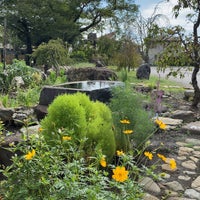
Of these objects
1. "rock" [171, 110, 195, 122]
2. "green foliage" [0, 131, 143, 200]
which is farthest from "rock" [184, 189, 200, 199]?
"rock" [171, 110, 195, 122]

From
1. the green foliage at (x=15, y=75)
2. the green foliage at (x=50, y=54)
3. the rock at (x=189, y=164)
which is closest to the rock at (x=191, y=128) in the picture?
Answer: the rock at (x=189, y=164)

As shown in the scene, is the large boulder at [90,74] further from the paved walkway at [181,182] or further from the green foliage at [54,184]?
the green foliage at [54,184]

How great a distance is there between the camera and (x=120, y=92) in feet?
10.5

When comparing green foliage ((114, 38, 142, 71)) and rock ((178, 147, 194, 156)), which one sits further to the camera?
green foliage ((114, 38, 142, 71))

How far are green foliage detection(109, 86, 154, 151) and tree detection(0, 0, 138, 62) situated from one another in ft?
58.5

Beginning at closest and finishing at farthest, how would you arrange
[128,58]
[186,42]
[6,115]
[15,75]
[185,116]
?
[6,115] → [185,116] → [186,42] → [15,75] → [128,58]

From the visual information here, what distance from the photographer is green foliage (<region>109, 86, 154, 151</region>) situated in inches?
114

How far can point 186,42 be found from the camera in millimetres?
5898

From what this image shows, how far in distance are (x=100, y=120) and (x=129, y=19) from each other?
21.6 meters

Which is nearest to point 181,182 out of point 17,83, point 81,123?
point 81,123

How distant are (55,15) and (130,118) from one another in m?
18.3

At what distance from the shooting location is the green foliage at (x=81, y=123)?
91.4 inches

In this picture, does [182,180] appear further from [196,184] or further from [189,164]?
[189,164]

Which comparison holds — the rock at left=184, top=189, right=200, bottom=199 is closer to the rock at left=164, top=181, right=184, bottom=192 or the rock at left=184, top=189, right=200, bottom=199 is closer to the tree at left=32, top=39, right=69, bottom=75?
the rock at left=164, top=181, right=184, bottom=192
